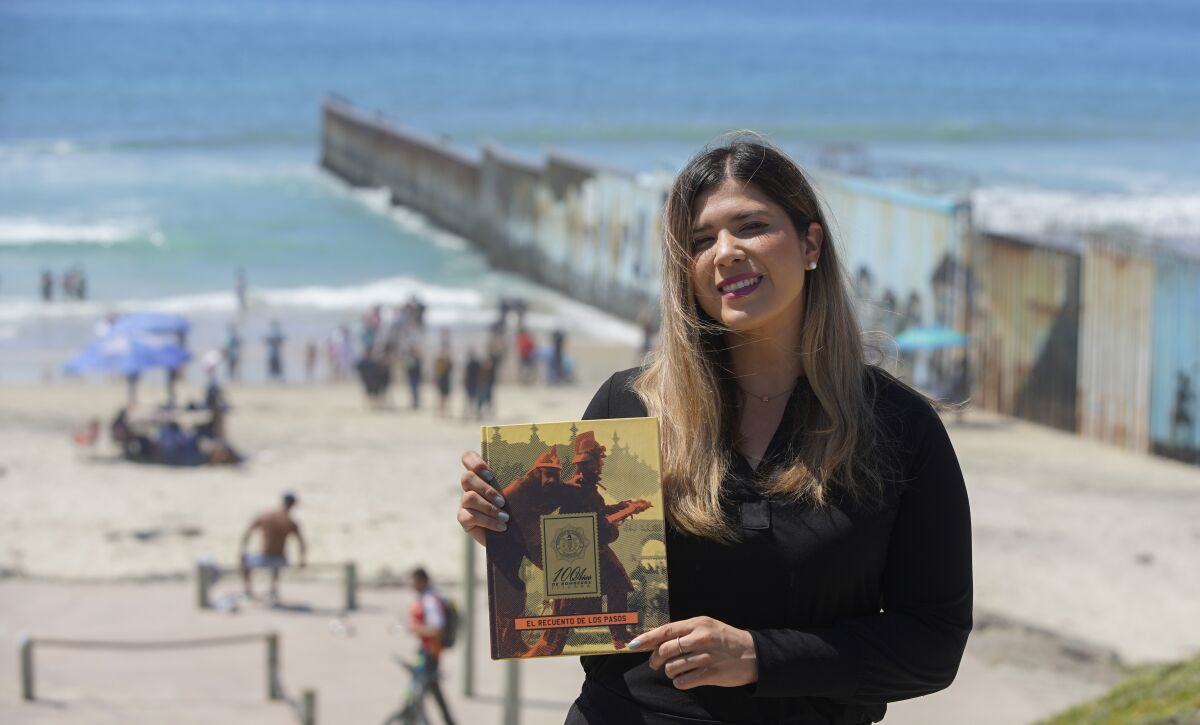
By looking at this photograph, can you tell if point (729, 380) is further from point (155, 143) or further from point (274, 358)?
point (155, 143)

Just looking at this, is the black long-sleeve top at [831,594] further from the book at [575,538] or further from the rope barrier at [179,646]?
the rope barrier at [179,646]

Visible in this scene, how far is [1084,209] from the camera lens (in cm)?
4741

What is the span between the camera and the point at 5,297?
1476 inches

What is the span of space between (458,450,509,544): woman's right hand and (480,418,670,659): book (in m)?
0.01

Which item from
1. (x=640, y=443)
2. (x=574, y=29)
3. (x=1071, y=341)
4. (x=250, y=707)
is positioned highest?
(x=574, y=29)

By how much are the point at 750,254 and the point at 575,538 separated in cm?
57

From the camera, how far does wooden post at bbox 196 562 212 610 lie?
13094mm

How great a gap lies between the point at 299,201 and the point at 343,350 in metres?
26.6

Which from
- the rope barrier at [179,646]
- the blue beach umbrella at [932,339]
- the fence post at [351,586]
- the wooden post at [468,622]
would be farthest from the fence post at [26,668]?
the blue beach umbrella at [932,339]

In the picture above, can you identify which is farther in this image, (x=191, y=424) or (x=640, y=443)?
(x=191, y=424)

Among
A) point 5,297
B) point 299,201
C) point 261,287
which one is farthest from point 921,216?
point 299,201

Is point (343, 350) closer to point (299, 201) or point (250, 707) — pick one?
point (250, 707)

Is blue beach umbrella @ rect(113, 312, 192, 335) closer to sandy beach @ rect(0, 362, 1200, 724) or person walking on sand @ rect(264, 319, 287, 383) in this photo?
sandy beach @ rect(0, 362, 1200, 724)

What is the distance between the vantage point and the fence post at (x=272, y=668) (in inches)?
421
